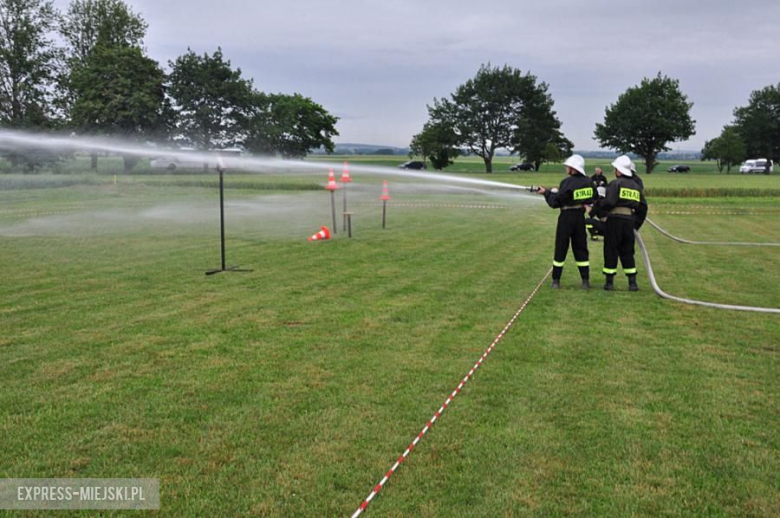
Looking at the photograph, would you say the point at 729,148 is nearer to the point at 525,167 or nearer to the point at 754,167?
the point at 754,167

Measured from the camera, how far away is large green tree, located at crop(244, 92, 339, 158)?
69.1m

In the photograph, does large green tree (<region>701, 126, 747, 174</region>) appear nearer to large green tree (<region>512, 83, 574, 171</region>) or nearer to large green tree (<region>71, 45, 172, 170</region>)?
large green tree (<region>512, 83, 574, 171</region>)

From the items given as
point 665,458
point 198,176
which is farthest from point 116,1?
point 665,458

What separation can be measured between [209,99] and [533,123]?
46.2 m

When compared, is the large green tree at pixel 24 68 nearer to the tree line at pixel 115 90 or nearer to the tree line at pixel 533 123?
the tree line at pixel 115 90

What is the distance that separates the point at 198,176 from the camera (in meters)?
45.7

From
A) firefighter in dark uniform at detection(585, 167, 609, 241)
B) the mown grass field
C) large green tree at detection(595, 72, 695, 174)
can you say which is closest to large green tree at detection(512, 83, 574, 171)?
large green tree at detection(595, 72, 695, 174)

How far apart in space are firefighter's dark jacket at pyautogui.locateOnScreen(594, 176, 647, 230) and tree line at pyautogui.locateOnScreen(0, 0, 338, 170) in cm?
4143

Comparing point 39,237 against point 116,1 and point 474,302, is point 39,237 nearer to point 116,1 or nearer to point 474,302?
point 474,302

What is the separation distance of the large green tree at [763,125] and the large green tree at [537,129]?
3495 cm

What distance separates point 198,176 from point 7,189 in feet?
42.2

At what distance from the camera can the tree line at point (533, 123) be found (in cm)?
8881

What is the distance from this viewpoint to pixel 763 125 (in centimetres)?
10200

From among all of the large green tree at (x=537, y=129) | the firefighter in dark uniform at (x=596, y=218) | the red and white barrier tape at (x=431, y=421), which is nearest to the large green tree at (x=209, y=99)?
the large green tree at (x=537, y=129)
